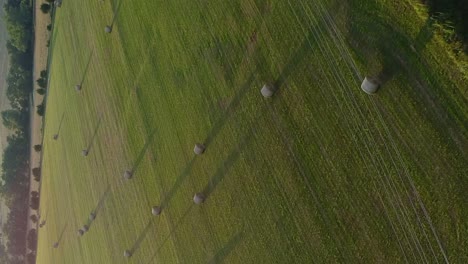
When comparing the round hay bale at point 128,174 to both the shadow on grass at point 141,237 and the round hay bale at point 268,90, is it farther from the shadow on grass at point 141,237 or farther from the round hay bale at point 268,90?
the round hay bale at point 268,90

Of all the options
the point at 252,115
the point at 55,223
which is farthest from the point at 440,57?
the point at 55,223

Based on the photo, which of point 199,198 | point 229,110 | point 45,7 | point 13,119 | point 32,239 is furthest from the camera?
point 13,119

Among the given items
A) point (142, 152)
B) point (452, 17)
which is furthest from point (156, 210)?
point (452, 17)

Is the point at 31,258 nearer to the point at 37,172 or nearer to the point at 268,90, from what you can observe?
the point at 37,172

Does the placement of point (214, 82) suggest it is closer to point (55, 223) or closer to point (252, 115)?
point (252, 115)

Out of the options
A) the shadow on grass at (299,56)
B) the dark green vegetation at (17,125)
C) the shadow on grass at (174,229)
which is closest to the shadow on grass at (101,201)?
the shadow on grass at (174,229)

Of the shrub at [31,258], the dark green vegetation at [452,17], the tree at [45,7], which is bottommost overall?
the shrub at [31,258]
